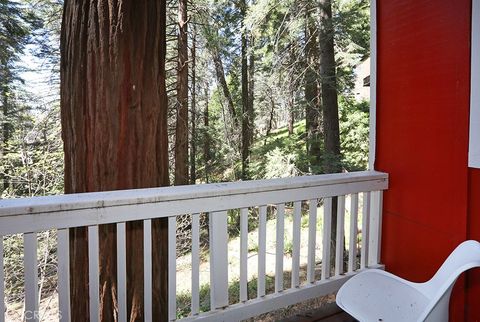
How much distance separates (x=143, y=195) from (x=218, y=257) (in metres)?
0.54

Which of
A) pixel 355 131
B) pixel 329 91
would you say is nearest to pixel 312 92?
pixel 329 91

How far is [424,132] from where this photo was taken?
215 cm

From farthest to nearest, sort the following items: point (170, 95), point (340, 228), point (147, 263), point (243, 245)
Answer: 1. point (170, 95)
2. point (340, 228)
3. point (243, 245)
4. point (147, 263)

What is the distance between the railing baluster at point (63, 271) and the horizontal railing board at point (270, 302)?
0.56 meters

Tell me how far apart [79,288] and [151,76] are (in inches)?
47.9

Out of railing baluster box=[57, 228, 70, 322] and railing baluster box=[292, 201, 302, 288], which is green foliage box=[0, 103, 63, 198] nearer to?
railing baluster box=[57, 228, 70, 322]

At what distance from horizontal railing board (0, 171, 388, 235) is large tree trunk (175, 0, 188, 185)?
6439 mm

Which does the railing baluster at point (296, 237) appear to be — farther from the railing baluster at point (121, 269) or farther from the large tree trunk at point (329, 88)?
the large tree trunk at point (329, 88)

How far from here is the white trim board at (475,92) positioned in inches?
69.2

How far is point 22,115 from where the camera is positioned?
8.62 metres

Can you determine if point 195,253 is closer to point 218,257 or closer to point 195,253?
point 195,253

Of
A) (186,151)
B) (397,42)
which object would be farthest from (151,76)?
(186,151)

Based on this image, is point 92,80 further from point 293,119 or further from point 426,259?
point 293,119

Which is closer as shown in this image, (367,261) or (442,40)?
(442,40)
